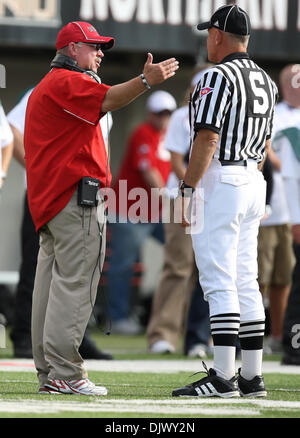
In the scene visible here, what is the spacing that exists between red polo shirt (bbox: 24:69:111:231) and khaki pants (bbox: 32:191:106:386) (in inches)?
3.6

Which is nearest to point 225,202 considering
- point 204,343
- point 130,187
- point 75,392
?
point 75,392

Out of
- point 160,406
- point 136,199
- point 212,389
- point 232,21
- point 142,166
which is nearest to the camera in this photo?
point 160,406

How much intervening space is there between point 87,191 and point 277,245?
401 cm

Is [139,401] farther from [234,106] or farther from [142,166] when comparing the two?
[142,166]

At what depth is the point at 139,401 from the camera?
5.25m

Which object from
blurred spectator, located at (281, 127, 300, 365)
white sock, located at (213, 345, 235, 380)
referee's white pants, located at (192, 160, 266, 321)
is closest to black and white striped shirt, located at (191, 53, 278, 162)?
referee's white pants, located at (192, 160, 266, 321)

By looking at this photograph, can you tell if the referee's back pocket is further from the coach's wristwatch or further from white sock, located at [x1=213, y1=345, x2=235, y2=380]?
white sock, located at [x1=213, y1=345, x2=235, y2=380]

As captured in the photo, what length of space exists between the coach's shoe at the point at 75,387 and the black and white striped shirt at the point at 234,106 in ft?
4.40

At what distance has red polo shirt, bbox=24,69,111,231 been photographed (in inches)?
219

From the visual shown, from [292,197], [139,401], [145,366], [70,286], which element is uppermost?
[70,286]

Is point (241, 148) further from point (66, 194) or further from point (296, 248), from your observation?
point (296, 248)

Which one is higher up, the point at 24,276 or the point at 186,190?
the point at 186,190

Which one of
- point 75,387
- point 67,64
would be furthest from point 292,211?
point 75,387
